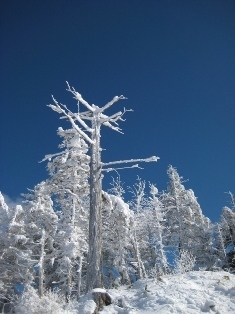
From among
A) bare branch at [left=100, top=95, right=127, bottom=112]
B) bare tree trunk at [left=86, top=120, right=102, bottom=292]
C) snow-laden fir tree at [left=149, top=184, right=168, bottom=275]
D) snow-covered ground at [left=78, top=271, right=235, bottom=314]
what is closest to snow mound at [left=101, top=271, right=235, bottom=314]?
snow-covered ground at [left=78, top=271, right=235, bottom=314]

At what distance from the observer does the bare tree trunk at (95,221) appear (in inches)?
436

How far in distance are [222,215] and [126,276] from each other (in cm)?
1664

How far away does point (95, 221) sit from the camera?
1249cm

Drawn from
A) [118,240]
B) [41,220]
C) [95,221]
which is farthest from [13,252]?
[95,221]

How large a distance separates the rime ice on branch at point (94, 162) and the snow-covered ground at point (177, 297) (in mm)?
1152

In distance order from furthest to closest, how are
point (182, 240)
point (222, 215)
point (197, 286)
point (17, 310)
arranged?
point (222, 215) < point (182, 240) < point (197, 286) < point (17, 310)

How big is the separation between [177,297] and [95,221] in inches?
178

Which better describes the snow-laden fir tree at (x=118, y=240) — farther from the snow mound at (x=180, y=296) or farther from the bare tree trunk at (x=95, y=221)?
the snow mound at (x=180, y=296)

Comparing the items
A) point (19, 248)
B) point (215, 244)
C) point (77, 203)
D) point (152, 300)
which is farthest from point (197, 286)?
point (215, 244)

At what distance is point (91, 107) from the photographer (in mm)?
15414

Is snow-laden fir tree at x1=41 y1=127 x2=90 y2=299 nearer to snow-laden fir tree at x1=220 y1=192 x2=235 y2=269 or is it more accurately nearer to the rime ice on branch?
the rime ice on branch

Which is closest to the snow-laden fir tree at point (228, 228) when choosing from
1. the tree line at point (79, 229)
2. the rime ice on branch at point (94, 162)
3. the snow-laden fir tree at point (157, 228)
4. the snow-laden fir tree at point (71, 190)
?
the tree line at point (79, 229)

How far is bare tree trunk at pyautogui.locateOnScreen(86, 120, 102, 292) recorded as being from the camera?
11086 mm

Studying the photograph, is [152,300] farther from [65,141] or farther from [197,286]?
[65,141]
